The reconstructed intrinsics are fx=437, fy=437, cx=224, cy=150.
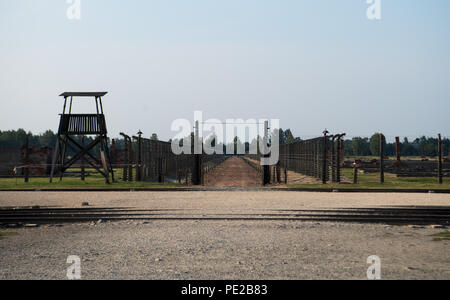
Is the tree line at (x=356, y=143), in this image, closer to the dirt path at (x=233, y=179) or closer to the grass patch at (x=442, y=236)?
the dirt path at (x=233, y=179)

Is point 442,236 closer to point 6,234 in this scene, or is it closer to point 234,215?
point 234,215

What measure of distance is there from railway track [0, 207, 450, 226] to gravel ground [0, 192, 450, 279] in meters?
0.58

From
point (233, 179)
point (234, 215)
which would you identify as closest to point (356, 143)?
point (233, 179)

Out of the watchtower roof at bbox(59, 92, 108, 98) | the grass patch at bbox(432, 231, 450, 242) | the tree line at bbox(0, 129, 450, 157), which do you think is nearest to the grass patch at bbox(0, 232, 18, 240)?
the grass patch at bbox(432, 231, 450, 242)

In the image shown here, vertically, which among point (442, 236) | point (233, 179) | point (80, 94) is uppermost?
point (80, 94)

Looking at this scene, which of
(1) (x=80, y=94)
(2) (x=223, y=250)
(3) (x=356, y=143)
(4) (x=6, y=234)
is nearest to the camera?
(2) (x=223, y=250)

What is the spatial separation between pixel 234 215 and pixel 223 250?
403 cm

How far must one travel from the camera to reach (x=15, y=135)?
148 m

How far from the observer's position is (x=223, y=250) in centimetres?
798

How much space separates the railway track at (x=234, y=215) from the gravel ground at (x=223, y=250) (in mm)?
581

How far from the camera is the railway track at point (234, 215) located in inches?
449

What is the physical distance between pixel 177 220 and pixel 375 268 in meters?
5.90

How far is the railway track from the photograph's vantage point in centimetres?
1141
